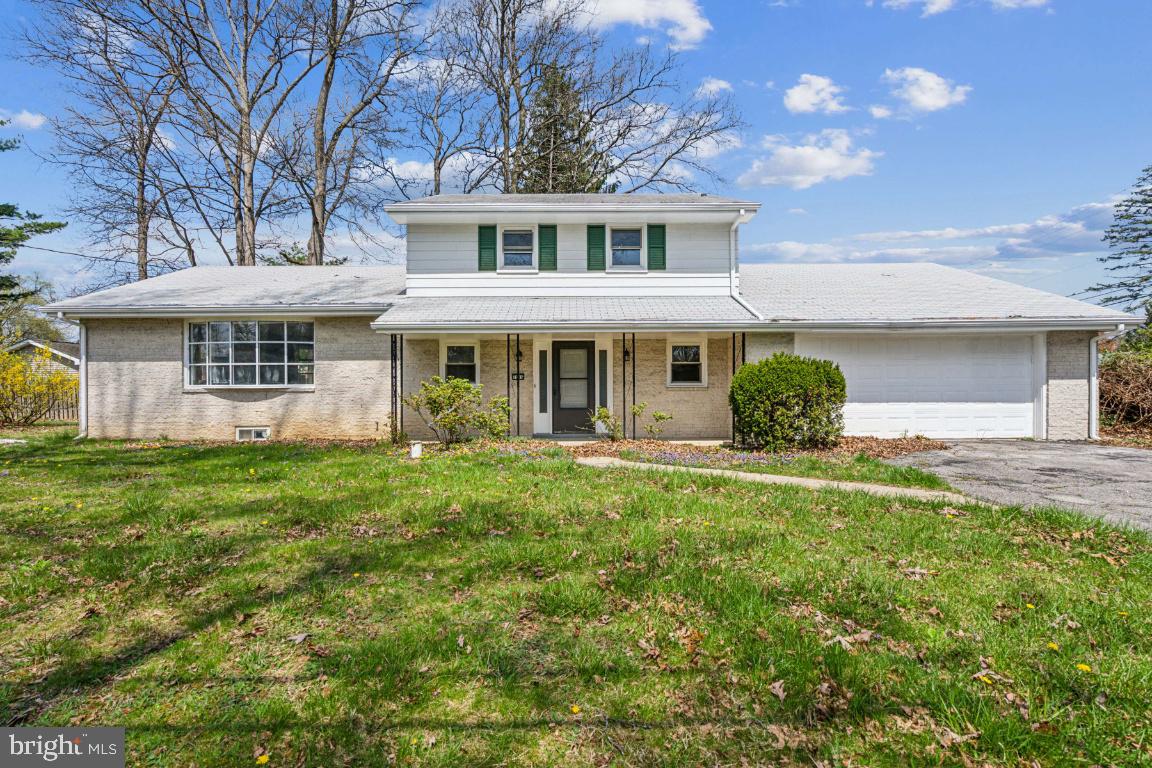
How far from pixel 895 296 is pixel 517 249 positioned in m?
9.38

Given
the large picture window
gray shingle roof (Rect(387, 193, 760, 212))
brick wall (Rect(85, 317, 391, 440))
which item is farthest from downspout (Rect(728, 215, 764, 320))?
the large picture window

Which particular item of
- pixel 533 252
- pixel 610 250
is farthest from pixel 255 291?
pixel 610 250

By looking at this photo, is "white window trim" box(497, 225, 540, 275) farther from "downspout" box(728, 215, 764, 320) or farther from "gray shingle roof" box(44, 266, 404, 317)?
"downspout" box(728, 215, 764, 320)

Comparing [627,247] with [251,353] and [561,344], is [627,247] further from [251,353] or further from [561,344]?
[251,353]

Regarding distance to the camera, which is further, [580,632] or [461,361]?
[461,361]

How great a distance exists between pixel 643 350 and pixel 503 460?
210 inches

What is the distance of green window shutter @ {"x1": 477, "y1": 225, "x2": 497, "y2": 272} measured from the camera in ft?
43.6

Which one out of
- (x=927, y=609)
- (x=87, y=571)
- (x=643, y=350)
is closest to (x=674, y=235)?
(x=643, y=350)

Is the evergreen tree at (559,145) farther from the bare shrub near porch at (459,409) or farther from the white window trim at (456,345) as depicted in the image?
the bare shrub near porch at (459,409)

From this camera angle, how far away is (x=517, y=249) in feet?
43.9

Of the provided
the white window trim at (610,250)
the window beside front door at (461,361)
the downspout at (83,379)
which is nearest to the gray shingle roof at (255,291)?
the downspout at (83,379)

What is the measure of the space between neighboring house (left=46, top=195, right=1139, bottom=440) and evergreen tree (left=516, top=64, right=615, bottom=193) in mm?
9862

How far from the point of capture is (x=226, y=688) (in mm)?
2834

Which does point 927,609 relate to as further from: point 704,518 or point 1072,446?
point 1072,446
